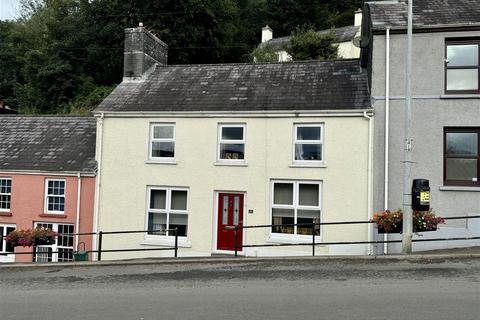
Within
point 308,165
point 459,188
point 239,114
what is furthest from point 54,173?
Result: point 459,188

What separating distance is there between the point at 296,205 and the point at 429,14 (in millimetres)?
7700

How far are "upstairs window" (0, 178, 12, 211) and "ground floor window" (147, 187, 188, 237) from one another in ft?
23.6

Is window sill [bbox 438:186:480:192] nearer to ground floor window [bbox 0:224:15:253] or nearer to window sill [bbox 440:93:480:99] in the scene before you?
window sill [bbox 440:93:480:99]

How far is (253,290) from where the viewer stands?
29.1 ft

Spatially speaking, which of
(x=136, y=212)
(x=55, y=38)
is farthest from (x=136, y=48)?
(x=55, y=38)

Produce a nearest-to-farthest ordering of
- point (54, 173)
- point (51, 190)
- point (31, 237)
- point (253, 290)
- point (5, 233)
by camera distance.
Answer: point (253, 290) < point (31, 237) < point (54, 173) < point (51, 190) < point (5, 233)

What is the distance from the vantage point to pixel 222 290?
29.5 ft

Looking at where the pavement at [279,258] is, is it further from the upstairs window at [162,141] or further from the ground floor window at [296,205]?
the upstairs window at [162,141]

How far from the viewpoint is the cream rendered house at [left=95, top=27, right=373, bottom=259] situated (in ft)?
53.5

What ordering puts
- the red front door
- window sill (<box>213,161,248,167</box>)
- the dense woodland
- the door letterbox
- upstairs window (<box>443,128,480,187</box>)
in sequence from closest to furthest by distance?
the door letterbox
upstairs window (<box>443,128,480,187</box>)
window sill (<box>213,161,248,167</box>)
the red front door
the dense woodland

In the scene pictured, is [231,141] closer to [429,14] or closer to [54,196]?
[429,14]

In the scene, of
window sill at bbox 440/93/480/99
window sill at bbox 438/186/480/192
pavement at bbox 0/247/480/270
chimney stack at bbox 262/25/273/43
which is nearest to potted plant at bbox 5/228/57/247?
pavement at bbox 0/247/480/270

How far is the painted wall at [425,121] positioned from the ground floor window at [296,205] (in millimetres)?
2235

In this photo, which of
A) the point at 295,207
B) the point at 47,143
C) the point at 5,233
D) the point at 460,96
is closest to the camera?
the point at 460,96
